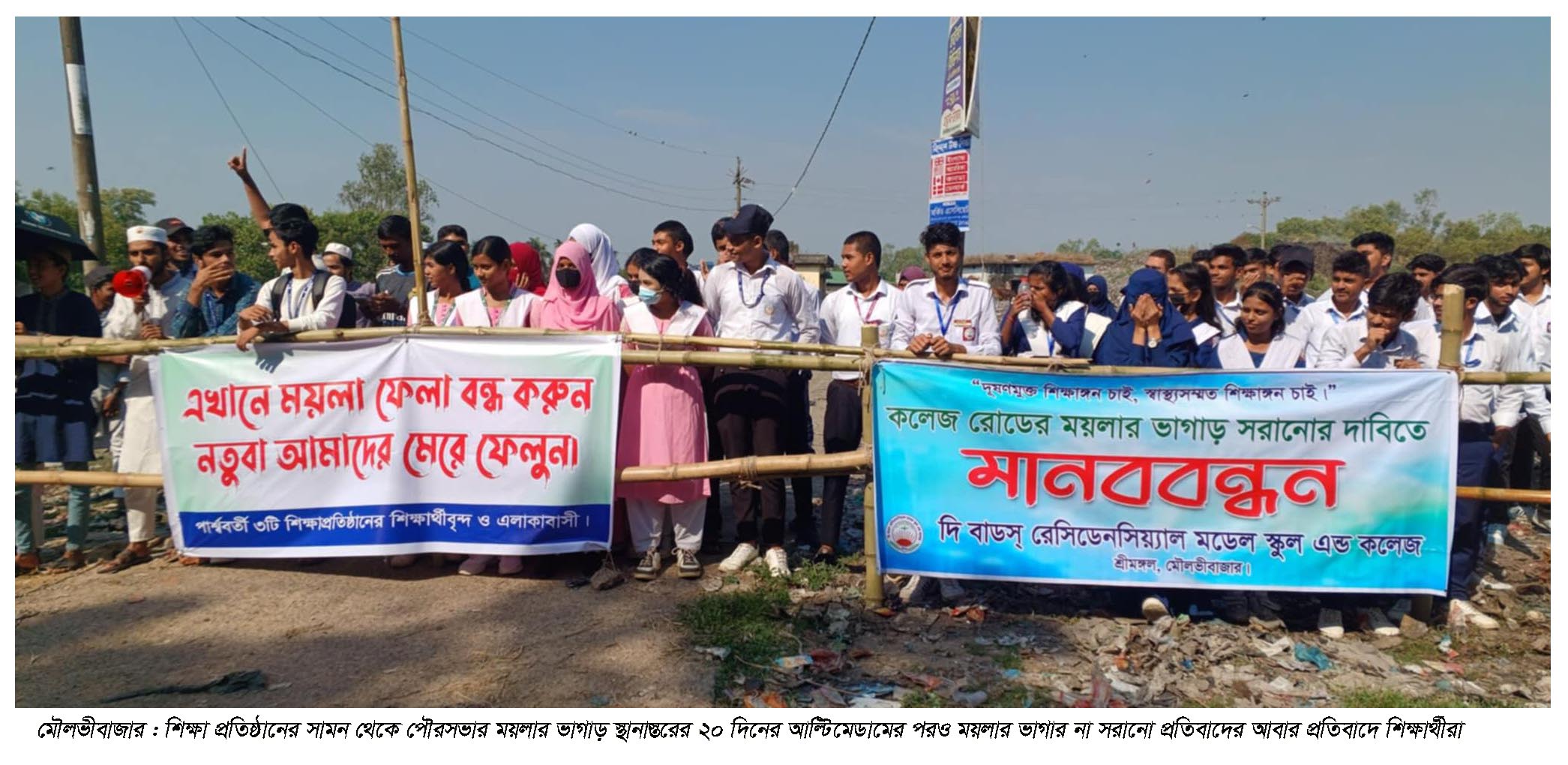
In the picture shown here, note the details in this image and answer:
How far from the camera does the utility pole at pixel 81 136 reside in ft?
26.2

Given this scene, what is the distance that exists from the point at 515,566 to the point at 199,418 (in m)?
1.66

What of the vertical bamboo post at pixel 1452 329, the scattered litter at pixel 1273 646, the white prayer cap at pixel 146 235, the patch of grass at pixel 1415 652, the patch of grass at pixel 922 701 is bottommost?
the patch of grass at pixel 1415 652

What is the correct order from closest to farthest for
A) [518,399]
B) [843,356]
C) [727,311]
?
[518,399] < [843,356] < [727,311]

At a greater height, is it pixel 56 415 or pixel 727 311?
pixel 727 311

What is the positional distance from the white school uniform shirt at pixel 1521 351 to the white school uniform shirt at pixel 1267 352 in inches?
37.8

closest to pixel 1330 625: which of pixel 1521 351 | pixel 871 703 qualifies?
pixel 1521 351

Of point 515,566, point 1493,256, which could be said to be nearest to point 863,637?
point 515,566

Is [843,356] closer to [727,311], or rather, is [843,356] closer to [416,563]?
[727,311]

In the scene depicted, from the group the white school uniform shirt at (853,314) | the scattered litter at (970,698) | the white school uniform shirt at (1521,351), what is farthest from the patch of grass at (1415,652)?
the white school uniform shirt at (853,314)

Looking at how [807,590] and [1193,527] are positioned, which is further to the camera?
[807,590]

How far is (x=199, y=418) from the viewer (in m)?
4.48

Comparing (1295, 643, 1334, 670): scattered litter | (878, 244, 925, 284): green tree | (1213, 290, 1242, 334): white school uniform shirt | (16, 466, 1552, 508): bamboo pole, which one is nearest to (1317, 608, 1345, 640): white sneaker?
(1295, 643, 1334, 670): scattered litter

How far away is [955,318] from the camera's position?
5020 mm

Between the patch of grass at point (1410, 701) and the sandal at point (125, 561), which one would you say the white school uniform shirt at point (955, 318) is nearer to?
the patch of grass at point (1410, 701)
